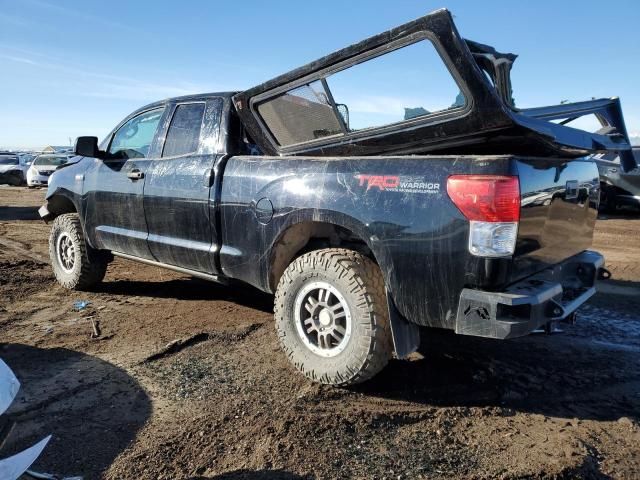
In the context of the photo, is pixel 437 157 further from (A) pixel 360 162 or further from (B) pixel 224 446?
(B) pixel 224 446

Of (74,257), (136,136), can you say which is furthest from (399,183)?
(74,257)

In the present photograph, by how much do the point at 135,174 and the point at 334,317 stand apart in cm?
262

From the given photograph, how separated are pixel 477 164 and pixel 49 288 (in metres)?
5.11

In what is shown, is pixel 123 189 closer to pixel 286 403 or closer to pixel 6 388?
pixel 286 403

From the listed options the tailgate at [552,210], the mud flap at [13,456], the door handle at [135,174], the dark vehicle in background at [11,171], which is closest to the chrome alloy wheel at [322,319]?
the tailgate at [552,210]

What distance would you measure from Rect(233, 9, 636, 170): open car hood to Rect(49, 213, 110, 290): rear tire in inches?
104

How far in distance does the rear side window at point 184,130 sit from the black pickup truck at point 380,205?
0.02 meters

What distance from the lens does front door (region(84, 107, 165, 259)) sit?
4844 millimetres

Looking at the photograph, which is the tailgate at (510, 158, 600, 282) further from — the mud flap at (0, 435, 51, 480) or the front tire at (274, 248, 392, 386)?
the mud flap at (0, 435, 51, 480)

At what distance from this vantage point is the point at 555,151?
3.28 metres

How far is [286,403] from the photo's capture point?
3.18 m

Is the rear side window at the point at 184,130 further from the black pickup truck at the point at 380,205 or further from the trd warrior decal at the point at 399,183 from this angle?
the trd warrior decal at the point at 399,183

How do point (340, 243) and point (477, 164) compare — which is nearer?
point (477, 164)

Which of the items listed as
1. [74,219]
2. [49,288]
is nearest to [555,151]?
[74,219]
